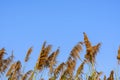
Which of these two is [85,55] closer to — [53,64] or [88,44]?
[88,44]

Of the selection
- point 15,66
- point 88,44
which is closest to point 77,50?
point 88,44

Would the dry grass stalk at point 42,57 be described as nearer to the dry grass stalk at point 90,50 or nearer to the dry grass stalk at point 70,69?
the dry grass stalk at point 70,69

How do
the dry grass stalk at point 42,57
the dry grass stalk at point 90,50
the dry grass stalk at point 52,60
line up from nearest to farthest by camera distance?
1. the dry grass stalk at point 90,50
2. the dry grass stalk at point 42,57
3. the dry grass stalk at point 52,60

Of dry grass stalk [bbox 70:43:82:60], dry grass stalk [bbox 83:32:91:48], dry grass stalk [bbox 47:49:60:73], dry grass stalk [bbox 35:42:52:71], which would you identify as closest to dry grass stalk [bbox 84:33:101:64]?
dry grass stalk [bbox 83:32:91:48]

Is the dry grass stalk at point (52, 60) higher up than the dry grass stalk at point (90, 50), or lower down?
higher up

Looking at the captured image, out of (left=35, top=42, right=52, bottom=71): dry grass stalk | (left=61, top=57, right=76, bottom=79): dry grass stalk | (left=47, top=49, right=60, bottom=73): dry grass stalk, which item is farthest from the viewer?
(left=47, top=49, right=60, bottom=73): dry grass stalk

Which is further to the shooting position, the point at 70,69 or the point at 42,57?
the point at 70,69

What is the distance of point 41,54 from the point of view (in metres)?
12.6

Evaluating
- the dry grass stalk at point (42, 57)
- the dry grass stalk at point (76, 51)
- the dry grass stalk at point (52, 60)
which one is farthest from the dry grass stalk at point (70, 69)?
the dry grass stalk at point (42, 57)

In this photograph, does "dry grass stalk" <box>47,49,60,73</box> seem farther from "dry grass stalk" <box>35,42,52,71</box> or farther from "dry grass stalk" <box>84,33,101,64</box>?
"dry grass stalk" <box>84,33,101,64</box>

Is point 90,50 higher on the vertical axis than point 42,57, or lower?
lower

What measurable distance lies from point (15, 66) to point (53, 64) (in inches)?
90.7

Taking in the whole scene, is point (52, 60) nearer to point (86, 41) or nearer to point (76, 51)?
point (76, 51)

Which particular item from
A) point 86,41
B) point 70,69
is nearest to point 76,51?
point 70,69
